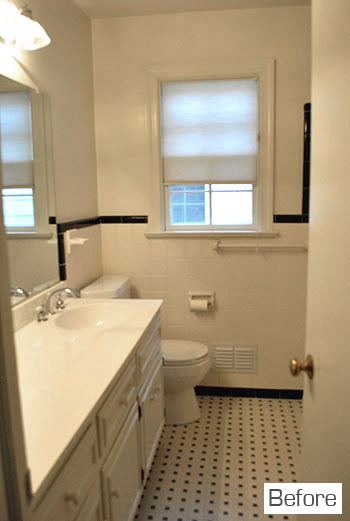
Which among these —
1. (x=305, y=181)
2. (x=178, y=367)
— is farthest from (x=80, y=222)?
(x=305, y=181)

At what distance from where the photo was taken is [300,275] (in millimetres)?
2932

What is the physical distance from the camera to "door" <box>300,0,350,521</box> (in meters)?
0.89

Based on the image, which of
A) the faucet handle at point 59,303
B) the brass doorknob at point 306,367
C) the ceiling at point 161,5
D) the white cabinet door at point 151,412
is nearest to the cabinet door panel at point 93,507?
the white cabinet door at point 151,412

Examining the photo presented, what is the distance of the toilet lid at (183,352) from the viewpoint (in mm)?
2656

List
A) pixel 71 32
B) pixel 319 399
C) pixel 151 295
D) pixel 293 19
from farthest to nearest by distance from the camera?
pixel 151 295, pixel 293 19, pixel 71 32, pixel 319 399

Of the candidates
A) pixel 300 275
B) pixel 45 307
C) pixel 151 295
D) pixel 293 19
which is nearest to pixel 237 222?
pixel 300 275

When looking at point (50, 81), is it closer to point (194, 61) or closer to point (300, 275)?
point (194, 61)

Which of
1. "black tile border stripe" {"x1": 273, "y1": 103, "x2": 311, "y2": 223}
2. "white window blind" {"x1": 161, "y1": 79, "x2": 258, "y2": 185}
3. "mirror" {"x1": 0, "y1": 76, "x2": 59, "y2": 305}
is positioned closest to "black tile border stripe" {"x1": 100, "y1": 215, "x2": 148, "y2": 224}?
"white window blind" {"x1": 161, "y1": 79, "x2": 258, "y2": 185}

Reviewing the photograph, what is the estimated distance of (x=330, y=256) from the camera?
999mm

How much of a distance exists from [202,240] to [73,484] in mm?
2057

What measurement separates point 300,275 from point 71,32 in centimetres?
210

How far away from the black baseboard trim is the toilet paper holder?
0.63 m

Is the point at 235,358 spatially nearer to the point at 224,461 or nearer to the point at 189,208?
the point at 224,461

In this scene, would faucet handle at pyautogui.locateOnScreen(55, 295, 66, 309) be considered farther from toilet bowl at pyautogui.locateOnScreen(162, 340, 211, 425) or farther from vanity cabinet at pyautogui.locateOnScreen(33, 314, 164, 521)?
toilet bowl at pyautogui.locateOnScreen(162, 340, 211, 425)
